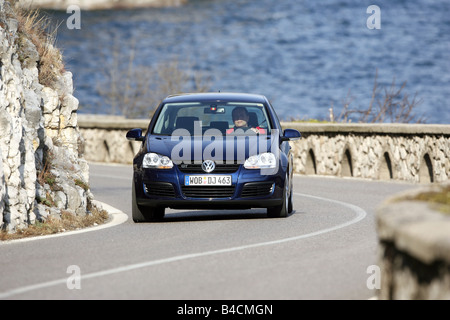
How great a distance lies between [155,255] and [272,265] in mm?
1374

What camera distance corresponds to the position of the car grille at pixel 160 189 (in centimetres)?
1287

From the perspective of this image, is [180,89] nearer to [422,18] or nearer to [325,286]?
[325,286]

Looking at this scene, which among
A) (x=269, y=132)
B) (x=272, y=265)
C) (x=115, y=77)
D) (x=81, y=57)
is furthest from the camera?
(x=81, y=57)

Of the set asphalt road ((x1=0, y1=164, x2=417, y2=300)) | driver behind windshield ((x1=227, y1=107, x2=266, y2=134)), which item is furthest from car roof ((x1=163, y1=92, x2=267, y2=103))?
asphalt road ((x1=0, y1=164, x2=417, y2=300))

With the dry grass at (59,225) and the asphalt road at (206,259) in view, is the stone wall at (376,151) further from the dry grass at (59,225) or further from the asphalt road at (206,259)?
the dry grass at (59,225)

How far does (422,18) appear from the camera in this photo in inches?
4892

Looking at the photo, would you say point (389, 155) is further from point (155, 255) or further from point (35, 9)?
point (155, 255)

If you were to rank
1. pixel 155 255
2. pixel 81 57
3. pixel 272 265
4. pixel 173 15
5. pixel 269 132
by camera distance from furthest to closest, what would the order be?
pixel 173 15 → pixel 81 57 → pixel 269 132 → pixel 155 255 → pixel 272 265

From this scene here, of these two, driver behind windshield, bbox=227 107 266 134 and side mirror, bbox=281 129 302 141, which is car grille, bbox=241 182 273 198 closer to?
side mirror, bbox=281 129 302 141

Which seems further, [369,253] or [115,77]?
[115,77]

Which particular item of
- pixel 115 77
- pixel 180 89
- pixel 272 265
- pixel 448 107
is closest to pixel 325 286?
pixel 272 265

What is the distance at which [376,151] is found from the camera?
23.1m

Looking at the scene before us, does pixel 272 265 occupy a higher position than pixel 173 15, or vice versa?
pixel 173 15

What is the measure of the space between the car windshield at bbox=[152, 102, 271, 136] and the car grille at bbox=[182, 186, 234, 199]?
3.31ft
